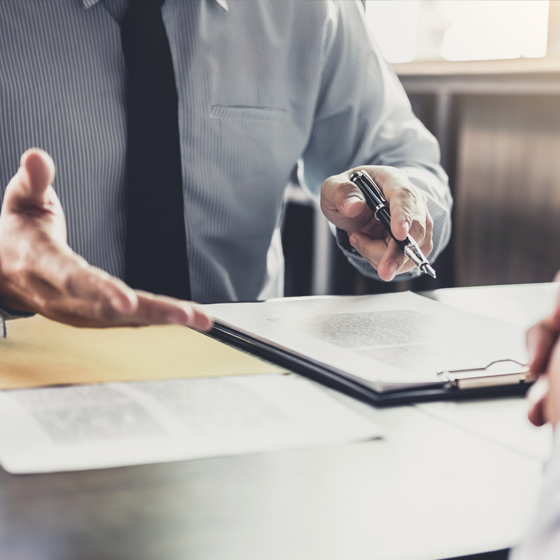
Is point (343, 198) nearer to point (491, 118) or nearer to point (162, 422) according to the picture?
point (162, 422)

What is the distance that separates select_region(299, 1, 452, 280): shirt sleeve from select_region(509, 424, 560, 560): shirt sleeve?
1049mm

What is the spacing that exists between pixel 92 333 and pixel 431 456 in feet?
1.22

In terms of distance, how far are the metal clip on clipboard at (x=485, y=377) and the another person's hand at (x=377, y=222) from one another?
0.23m

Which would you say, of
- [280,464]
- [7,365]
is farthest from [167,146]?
[280,464]

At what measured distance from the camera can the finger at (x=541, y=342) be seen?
0.38 meters

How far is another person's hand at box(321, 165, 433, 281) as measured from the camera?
0.81m

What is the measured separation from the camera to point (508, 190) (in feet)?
6.30

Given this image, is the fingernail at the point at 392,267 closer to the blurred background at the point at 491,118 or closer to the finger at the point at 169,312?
the finger at the point at 169,312

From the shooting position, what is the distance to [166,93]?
1.05m

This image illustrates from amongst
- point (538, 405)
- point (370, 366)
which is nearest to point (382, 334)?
point (370, 366)

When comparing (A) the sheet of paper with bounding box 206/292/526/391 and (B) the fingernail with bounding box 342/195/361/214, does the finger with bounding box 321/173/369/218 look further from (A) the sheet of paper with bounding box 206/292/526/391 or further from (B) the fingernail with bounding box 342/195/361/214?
(A) the sheet of paper with bounding box 206/292/526/391

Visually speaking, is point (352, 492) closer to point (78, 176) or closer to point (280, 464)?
point (280, 464)

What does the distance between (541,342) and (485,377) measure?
20cm

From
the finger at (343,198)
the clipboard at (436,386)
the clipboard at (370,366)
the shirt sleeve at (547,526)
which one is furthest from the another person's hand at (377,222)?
the shirt sleeve at (547,526)
